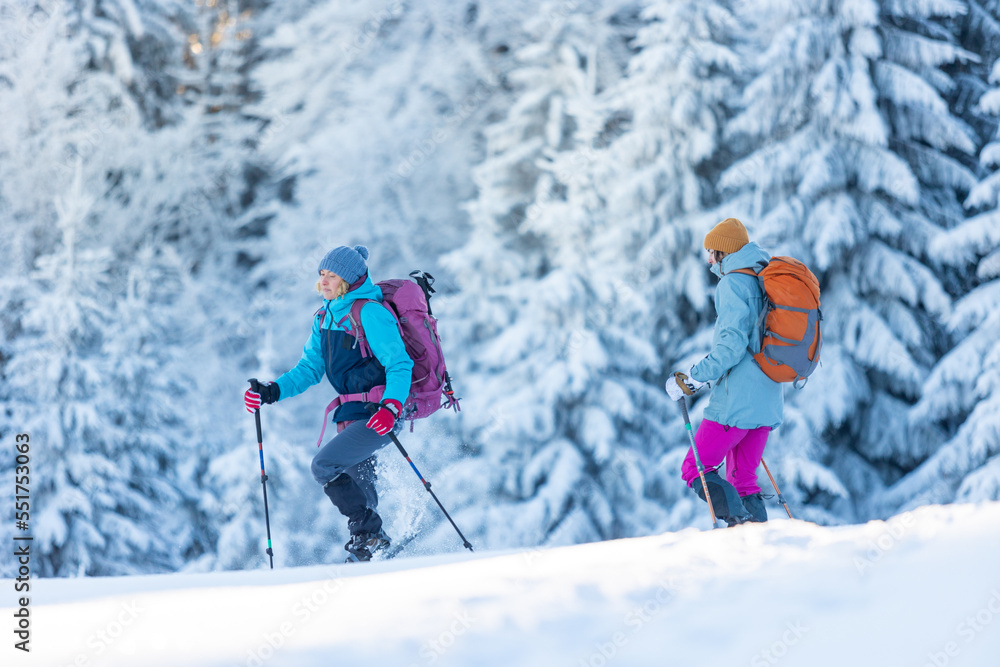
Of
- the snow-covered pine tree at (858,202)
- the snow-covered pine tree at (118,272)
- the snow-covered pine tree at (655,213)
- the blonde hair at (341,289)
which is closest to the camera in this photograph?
the blonde hair at (341,289)

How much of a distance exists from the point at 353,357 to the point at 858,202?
11344 mm

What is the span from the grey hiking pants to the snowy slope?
6.16 feet

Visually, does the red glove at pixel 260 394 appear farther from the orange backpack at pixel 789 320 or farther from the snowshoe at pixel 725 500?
the orange backpack at pixel 789 320

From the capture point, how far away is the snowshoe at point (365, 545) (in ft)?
19.9

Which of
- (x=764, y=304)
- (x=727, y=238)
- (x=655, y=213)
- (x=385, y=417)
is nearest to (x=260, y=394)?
(x=385, y=417)

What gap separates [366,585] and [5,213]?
2251 centimetres

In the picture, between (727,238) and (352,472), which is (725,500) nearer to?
(727,238)

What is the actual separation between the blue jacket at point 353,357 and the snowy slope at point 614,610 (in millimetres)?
Result: 1975

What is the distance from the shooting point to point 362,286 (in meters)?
5.84

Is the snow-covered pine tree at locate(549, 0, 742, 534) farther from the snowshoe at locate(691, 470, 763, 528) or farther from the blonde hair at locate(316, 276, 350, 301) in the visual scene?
the blonde hair at locate(316, 276, 350, 301)

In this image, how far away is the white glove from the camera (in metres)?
5.28

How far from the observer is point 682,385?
17.3ft

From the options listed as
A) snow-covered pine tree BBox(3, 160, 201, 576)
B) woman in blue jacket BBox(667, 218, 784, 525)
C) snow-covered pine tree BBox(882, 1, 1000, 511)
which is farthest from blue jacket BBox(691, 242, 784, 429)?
snow-covered pine tree BBox(3, 160, 201, 576)

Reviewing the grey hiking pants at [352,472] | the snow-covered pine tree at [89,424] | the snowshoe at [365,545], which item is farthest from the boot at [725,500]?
the snow-covered pine tree at [89,424]
